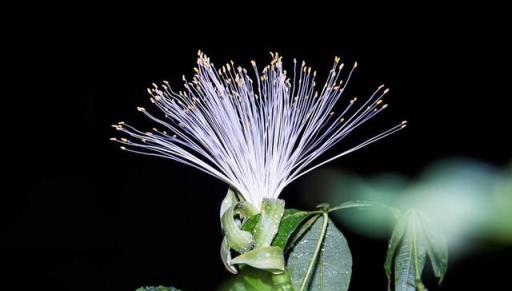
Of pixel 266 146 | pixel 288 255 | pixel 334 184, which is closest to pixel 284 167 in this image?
pixel 266 146

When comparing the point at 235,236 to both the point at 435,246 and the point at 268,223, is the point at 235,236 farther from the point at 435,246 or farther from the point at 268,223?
the point at 435,246

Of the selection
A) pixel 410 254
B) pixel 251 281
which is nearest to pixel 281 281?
pixel 251 281

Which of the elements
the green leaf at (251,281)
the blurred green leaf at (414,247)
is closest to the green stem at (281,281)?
the green leaf at (251,281)

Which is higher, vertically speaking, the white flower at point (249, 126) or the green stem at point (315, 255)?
the white flower at point (249, 126)

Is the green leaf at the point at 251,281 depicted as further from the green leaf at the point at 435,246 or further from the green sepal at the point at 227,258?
the green leaf at the point at 435,246

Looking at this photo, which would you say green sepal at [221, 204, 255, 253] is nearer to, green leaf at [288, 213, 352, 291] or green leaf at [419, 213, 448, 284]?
green leaf at [288, 213, 352, 291]

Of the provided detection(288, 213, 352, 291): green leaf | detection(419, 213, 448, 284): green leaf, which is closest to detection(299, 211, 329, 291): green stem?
detection(288, 213, 352, 291): green leaf
